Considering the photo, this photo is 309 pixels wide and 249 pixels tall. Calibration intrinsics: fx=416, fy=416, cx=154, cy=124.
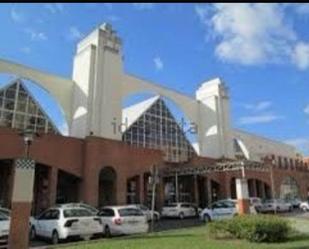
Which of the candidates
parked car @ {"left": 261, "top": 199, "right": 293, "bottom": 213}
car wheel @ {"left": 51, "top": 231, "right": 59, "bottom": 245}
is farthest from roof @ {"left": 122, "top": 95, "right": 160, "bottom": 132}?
car wheel @ {"left": 51, "top": 231, "right": 59, "bottom": 245}

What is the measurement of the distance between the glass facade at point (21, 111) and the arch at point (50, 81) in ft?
3.76

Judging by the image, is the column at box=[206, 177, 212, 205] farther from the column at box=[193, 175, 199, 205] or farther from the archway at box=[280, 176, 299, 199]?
the archway at box=[280, 176, 299, 199]

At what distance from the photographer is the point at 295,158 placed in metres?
77.5

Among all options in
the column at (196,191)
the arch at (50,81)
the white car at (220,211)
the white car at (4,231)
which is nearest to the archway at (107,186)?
the arch at (50,81)

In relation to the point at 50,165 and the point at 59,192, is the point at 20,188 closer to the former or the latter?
the point at 50,165

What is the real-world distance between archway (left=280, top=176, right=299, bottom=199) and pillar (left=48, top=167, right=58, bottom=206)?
125 ft

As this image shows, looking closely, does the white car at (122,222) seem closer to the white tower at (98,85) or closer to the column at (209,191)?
the white tower at (98,85)

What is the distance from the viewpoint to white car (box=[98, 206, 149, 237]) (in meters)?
19.8

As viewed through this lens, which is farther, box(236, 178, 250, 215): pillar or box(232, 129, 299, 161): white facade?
box(232, 129, 299, 161): white facade

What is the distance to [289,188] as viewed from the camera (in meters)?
61.8

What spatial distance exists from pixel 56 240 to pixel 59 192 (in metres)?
16.6

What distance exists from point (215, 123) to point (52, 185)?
28019mm

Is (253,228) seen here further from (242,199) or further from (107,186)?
(107,186)

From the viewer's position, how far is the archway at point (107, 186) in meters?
34.7
